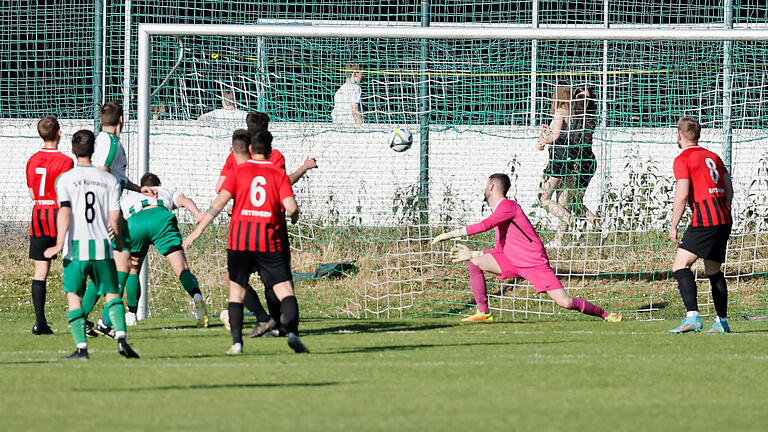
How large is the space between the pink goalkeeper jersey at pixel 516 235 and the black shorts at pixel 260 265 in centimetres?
268

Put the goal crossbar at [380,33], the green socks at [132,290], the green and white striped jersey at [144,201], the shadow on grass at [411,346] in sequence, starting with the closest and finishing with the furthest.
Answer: the shadow on grass at [411,346] < the green and white striped jersey at [144,201] < the green socks at [132,290] < the goal crossbar at [380,33]

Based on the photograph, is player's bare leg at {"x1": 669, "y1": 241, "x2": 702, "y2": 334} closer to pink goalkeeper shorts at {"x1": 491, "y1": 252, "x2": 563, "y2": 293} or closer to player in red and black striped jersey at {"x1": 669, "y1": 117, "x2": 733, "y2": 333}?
player in red and black striped jersey at {"x1": 669, "y1": 117, "x2": 733, "y2": 333}

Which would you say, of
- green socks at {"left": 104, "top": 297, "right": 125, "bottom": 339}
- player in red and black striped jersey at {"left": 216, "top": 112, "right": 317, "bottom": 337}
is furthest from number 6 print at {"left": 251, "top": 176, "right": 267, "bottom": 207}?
green socks at {"left": 104, "top": 297, "right": 125, "bottom": 339}

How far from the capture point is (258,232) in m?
8.16

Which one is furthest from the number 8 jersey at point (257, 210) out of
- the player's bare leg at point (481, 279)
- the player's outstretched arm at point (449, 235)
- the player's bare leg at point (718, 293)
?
the player's bare leg at point (718, 293)

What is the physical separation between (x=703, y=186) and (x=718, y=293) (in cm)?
95

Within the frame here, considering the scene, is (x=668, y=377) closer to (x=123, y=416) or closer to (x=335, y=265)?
(x=123, y=416)

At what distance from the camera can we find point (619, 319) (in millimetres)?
10719

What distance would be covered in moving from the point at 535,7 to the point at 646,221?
397cm

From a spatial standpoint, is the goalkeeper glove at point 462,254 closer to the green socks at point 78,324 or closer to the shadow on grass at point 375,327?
the shadow on grass at point 375,327

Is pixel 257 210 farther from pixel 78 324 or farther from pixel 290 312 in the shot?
pixel 78 324

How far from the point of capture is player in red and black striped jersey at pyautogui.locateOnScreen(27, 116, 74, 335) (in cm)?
961

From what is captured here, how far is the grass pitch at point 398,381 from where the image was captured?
18.2 ft

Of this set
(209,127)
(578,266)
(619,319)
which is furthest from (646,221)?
(209,127)
